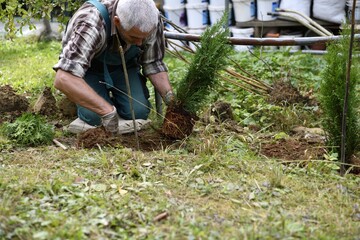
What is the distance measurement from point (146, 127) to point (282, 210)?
75.0 inches

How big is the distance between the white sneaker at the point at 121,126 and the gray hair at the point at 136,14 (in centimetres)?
86

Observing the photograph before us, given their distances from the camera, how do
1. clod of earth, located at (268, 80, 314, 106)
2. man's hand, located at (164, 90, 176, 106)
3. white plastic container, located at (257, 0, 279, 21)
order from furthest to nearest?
1. white plastic container, located at (257, 0, 279, 21)
2. clod of earth, located at (268, 80, 314, 106)
3. man's hand, located at (164, 90, 176, 106)

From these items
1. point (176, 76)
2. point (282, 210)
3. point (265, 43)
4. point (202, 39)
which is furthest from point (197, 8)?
point (282, 210)

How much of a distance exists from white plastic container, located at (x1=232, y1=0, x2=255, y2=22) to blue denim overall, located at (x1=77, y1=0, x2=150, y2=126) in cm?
480

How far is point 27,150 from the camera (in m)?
4.08

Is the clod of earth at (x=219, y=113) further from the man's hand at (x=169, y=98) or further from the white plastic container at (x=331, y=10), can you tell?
the white plastic container at (x=331, y=10)

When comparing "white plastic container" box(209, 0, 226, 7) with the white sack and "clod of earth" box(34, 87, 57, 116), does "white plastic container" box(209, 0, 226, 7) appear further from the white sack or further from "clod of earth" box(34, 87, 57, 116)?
"clod of earth" box(34, 87, 57, 116)

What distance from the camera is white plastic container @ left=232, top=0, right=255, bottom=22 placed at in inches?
370

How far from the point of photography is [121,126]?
14.9 feet

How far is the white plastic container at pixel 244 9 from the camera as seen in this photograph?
9398 mm

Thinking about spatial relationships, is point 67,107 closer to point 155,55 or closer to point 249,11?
point 155,55

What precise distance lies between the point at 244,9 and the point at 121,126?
18.0 ft

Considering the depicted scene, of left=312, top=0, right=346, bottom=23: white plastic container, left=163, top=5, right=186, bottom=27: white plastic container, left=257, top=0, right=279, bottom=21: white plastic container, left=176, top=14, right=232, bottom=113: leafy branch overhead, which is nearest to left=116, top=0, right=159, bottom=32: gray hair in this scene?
left=176, top=14, right=232, bottom=113: leafy branch overhead

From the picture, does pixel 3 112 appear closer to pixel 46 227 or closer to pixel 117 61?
pixel 117 61
